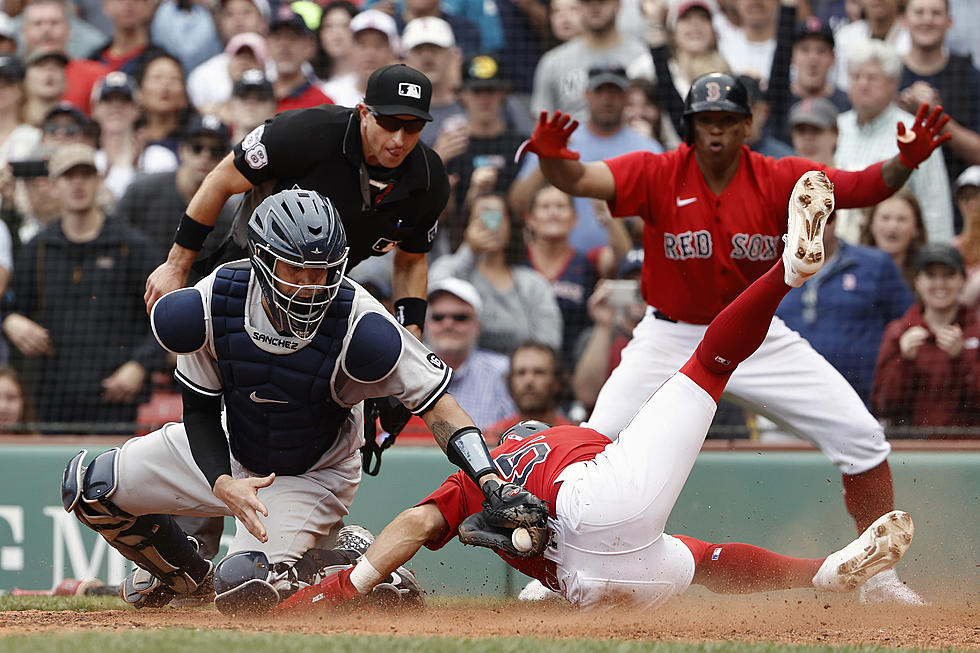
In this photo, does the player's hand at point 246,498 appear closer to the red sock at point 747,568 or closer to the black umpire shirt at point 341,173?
the black umpire shirt at point 341,173

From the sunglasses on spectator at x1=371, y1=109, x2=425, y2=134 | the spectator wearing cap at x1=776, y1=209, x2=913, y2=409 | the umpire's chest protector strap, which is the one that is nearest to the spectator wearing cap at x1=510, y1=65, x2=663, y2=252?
the spectator wearing cap at x1=776, y1=209, x2=913, y2=409

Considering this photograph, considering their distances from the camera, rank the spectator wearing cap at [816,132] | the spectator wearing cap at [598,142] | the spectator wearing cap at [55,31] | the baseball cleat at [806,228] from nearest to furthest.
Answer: the baseball cleat at [806,228] < the spectator wearing cap at [816,132] < the spectator wearing cap at [598,142] < the spectator wearing cap at [55,31]

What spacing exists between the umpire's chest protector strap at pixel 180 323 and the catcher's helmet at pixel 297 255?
0.91 ft

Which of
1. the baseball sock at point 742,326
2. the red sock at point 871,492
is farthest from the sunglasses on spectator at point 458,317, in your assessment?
the baseball sock at point 742,326

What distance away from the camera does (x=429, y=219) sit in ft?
18.8

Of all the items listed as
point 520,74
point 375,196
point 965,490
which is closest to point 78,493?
point 375,196

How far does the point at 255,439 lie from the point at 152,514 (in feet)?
2.02

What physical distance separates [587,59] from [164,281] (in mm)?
5135

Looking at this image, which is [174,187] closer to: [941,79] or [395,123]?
[395,123]

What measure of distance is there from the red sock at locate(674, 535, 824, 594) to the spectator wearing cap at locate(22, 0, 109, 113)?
23.7ft

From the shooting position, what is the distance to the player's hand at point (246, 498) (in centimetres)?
441

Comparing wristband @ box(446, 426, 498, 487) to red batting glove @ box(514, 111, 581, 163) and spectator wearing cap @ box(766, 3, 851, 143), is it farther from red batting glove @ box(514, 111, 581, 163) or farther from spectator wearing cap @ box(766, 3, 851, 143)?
spectator wearing cap @ box(766, 3, 851, 143)

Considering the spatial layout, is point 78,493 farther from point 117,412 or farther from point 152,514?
point 117,412

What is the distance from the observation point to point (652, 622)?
4777 millimetres
